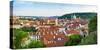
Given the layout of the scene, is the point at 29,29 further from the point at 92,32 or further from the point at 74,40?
the point at 92,32

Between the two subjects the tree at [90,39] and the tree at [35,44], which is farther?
the tree at [90,39]

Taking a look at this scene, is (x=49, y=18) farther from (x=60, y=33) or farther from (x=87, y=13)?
(x=87, y=13)

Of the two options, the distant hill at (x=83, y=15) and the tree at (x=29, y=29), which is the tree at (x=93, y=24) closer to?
the distant hill at (x=83, y=15)

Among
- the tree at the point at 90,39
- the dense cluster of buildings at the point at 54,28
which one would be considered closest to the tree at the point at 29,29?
the dense cluster of buildings at the point at 54,28

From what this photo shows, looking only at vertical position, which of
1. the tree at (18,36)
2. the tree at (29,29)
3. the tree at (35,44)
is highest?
the tree at (29,29)

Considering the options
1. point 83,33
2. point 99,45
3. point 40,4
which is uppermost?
point 40,4

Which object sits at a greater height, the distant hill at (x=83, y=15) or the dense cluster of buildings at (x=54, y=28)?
the distant hill at (x=83, y=15)

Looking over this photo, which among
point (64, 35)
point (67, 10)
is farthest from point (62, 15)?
point (64, 35)

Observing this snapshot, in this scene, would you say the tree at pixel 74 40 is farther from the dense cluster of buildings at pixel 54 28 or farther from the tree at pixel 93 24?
the tree at pixel 93 24

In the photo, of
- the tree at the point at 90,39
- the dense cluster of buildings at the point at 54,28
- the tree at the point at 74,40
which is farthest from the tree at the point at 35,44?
the tree at the point at 90,39

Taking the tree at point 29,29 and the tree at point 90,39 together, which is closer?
the tree at point 29,29
